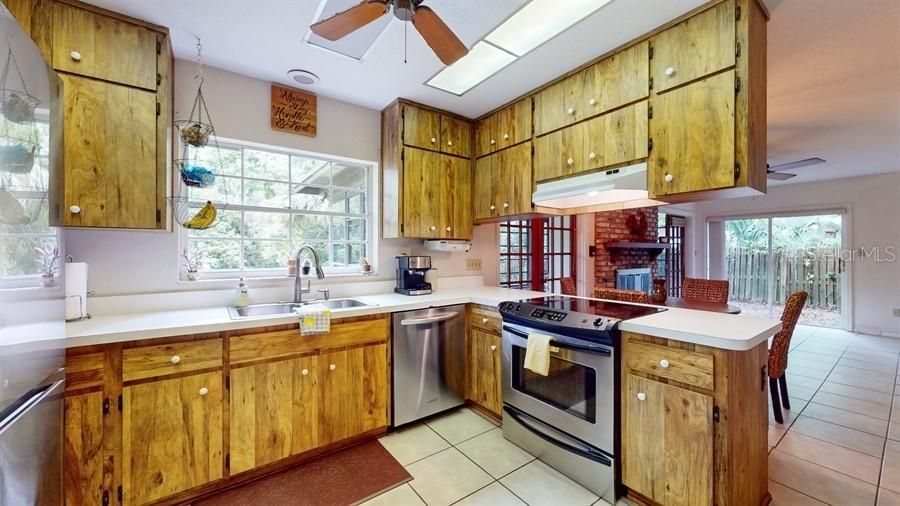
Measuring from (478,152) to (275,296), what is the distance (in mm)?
2136

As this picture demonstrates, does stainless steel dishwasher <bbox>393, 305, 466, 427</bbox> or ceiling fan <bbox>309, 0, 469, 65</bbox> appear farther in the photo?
stainless steel dishwasher <bbox>393, 305, 466, 427</bbox>

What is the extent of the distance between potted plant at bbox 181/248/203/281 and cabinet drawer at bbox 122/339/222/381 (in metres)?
0.71

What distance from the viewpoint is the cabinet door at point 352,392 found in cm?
213

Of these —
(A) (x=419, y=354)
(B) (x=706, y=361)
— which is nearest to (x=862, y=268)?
(B) (x=706, y=361)

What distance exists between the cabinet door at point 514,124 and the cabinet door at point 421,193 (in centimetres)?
59

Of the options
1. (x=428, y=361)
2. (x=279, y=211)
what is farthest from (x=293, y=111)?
(x=428, y=361)

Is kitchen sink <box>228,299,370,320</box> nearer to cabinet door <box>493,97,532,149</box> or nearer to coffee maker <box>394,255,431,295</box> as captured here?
coffee maker <box>394,255,431,295</box>

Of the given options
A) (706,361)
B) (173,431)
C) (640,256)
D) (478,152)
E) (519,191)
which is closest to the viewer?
(706,361)

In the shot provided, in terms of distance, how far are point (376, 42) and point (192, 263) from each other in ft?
6.21

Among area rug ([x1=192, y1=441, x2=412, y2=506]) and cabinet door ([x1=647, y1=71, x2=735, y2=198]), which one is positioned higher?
cabinet door ([x1=647, y1=71, x2=735, y2=198])

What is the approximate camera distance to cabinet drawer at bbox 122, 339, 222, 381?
1.60 meters

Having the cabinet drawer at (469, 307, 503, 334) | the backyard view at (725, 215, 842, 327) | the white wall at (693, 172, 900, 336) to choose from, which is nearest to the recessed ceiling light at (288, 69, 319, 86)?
the cabinet drawer at (469, 307, 503, 334)

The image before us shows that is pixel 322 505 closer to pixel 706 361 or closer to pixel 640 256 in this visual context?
pixel 706 361

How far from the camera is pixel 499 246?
375 centimetres
